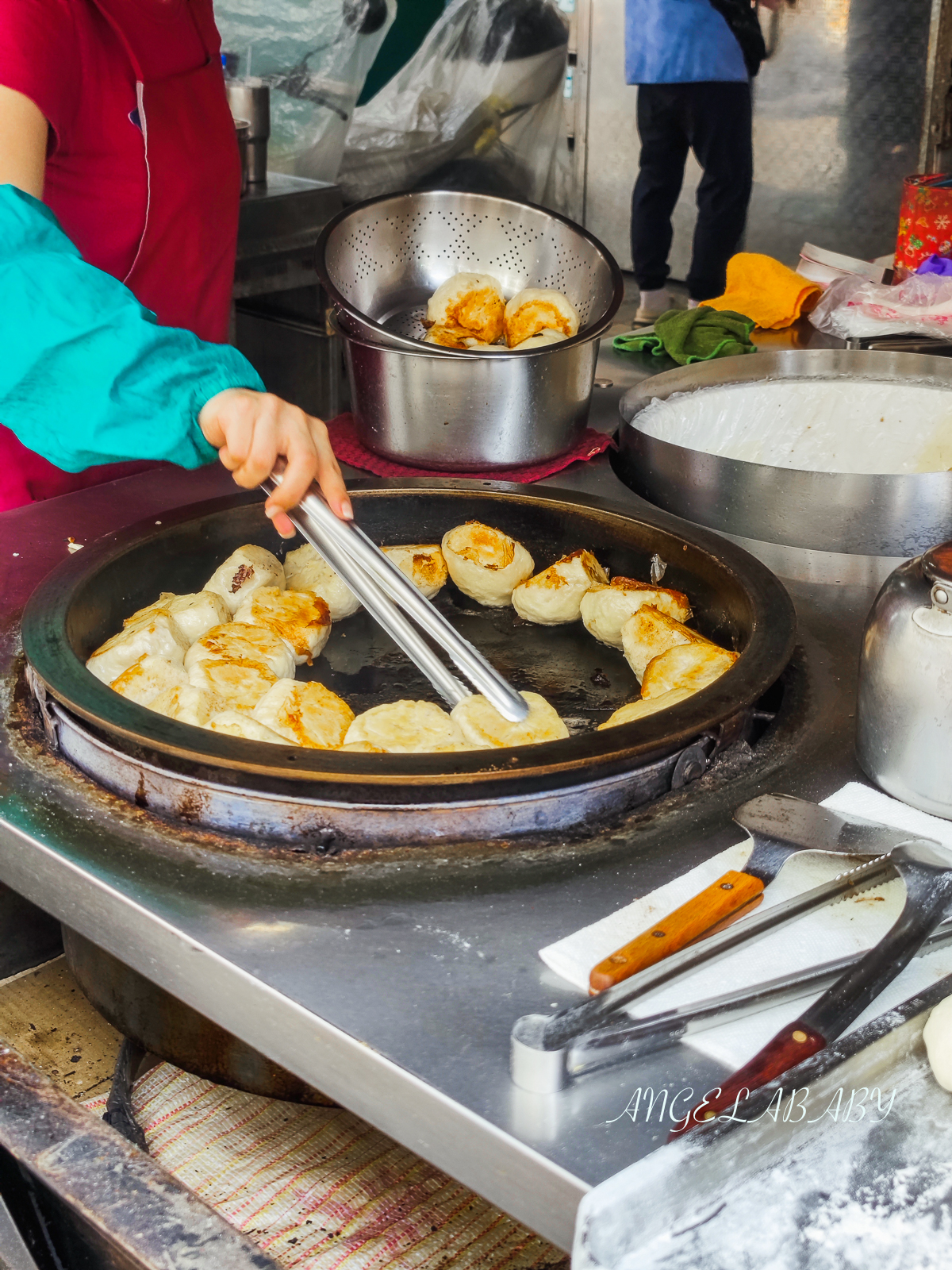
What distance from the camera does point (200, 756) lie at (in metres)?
1.11

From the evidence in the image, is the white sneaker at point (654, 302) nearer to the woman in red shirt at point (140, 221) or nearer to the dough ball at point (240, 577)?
the woman in red shirt at point (140, 221)

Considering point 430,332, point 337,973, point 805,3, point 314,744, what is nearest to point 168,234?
point 430,332

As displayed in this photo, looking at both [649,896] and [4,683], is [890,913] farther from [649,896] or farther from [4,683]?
[4,683]

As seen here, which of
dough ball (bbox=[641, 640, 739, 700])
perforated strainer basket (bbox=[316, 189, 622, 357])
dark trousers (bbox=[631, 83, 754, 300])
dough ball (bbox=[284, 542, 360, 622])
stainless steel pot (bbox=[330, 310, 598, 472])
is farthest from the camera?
dark trousers (bbox=[631, 83, 754, 300])

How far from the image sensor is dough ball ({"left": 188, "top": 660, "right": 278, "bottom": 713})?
4.72 ft

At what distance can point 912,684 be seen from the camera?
1103mm

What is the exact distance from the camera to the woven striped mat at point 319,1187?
3.90 feet

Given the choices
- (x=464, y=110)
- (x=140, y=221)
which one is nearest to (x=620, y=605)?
(x=140, y=221)

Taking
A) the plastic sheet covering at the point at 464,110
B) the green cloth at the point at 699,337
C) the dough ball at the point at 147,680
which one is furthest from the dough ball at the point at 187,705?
the plastic sheet covering at the point at 464,110

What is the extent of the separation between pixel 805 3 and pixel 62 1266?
19.2ft

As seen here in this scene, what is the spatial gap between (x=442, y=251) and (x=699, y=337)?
693 millimetres

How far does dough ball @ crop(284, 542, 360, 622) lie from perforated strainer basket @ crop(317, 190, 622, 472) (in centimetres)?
34

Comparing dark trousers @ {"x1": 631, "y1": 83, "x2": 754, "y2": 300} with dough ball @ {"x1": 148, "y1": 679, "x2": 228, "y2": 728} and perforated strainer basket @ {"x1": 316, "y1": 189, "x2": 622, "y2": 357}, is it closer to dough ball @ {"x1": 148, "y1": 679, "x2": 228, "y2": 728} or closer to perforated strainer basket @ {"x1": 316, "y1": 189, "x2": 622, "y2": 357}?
perforated strainer basket @ {"x1": 316, "y1": 189, "x2": 622, "y2": 357}

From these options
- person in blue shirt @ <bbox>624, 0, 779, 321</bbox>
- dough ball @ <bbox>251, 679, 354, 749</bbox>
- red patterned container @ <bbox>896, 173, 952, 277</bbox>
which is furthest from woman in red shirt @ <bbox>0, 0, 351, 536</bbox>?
person in blue shirt @ <bbox>624, 0, 779, 321</bbox>
